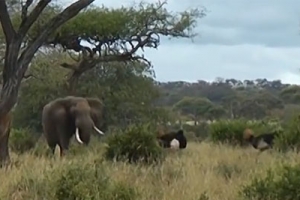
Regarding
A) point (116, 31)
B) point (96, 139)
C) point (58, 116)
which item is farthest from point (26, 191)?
point (116, 31)

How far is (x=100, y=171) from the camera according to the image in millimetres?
8289

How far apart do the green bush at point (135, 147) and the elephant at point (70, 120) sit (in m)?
3.34

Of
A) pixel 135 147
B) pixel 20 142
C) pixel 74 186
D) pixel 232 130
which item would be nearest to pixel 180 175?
pixel 135 147

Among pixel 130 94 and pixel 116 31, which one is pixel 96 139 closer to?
pixel 116 31

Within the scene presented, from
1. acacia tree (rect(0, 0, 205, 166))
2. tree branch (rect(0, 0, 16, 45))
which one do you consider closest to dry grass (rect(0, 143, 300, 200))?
→ tree branch (rect(0, 0, 16, 45))

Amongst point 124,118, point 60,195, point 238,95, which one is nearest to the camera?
point 60,195

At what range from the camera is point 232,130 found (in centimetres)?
1909

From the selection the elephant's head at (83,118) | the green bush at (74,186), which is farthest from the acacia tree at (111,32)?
the green bush at (74,186)

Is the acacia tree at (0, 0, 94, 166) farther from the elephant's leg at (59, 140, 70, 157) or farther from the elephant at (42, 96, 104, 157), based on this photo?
the elephant at (42, 96, 104, 157)

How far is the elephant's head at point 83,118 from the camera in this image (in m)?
16.2

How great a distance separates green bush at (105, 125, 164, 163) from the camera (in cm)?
1245

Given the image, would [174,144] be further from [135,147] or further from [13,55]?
[13,55]

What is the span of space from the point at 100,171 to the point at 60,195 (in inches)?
28.3

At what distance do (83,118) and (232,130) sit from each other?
13.9ft
